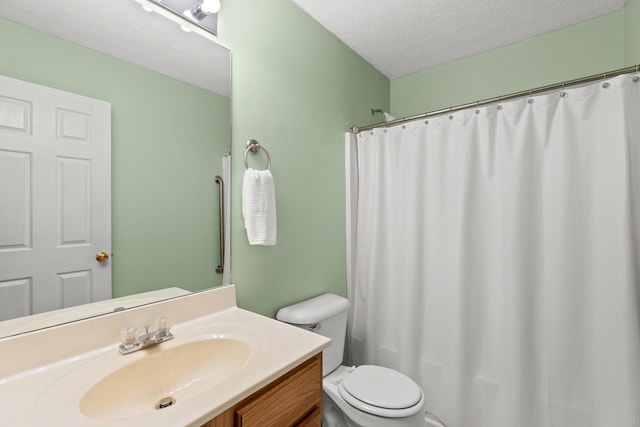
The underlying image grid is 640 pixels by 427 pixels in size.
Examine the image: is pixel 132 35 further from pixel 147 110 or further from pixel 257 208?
pixel 257 208

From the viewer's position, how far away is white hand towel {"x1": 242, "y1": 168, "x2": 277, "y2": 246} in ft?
4.18

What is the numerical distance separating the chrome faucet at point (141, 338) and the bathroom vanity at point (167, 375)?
0.06 ft

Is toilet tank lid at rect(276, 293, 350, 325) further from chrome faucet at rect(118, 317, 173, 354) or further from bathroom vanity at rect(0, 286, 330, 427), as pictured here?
chrome faucet at rect(118, 317, 173, 354)

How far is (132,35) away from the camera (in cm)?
99

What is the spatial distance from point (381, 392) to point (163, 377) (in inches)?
36.5

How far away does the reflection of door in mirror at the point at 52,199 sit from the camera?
0.76m

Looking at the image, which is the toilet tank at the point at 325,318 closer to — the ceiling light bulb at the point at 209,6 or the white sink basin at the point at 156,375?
the white sink basin at the point at 156,375

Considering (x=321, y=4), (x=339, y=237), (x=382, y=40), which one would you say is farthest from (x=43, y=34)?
(x=382, y=40)

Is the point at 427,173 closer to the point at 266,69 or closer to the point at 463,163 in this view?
the point at 463,163

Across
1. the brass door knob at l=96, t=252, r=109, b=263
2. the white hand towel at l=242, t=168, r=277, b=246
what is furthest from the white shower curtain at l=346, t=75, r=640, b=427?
the brass door knob at l=96, t=252, r=109, b=263

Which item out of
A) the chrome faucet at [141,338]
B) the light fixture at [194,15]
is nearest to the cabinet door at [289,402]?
the chrome faucet at [141,338]

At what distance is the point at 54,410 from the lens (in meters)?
0.61

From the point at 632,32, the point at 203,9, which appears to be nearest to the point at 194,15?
the point at 203,9

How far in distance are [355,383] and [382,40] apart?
1.98m
